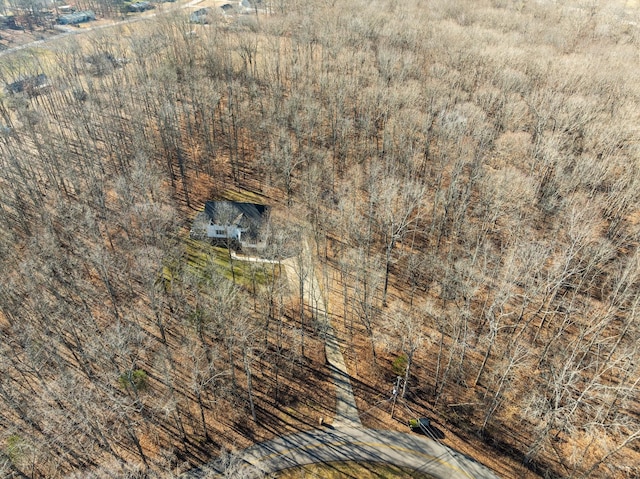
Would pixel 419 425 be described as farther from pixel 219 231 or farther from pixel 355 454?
pixel 219 231

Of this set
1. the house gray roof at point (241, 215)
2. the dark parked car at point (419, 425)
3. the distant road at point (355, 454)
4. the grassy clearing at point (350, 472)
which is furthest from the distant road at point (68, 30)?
the dark parked car at point (419, 425)

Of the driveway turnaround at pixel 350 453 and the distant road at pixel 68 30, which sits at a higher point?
the distant road at pixel 68 30

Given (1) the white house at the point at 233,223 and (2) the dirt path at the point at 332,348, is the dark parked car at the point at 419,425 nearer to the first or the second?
(2) the dirt path at the point at 332,348

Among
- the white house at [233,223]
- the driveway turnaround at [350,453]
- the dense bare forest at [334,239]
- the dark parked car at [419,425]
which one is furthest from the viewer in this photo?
the white house at [233,223]

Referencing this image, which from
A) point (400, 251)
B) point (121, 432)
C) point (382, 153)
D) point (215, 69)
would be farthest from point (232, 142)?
point (121, 432)

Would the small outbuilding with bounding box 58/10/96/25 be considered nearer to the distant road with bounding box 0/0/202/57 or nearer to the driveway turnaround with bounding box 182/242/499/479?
the distant road with bounding box 0/0/202/57

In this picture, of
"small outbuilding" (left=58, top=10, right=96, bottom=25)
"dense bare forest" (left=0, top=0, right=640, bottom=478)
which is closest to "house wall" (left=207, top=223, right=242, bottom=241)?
"dense bare forest" (left=0, top=0, right=640, bottom=478)

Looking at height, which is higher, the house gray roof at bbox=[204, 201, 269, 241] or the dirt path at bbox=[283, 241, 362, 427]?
the house gray roof at bbox=[204, 201, 269, 241]
